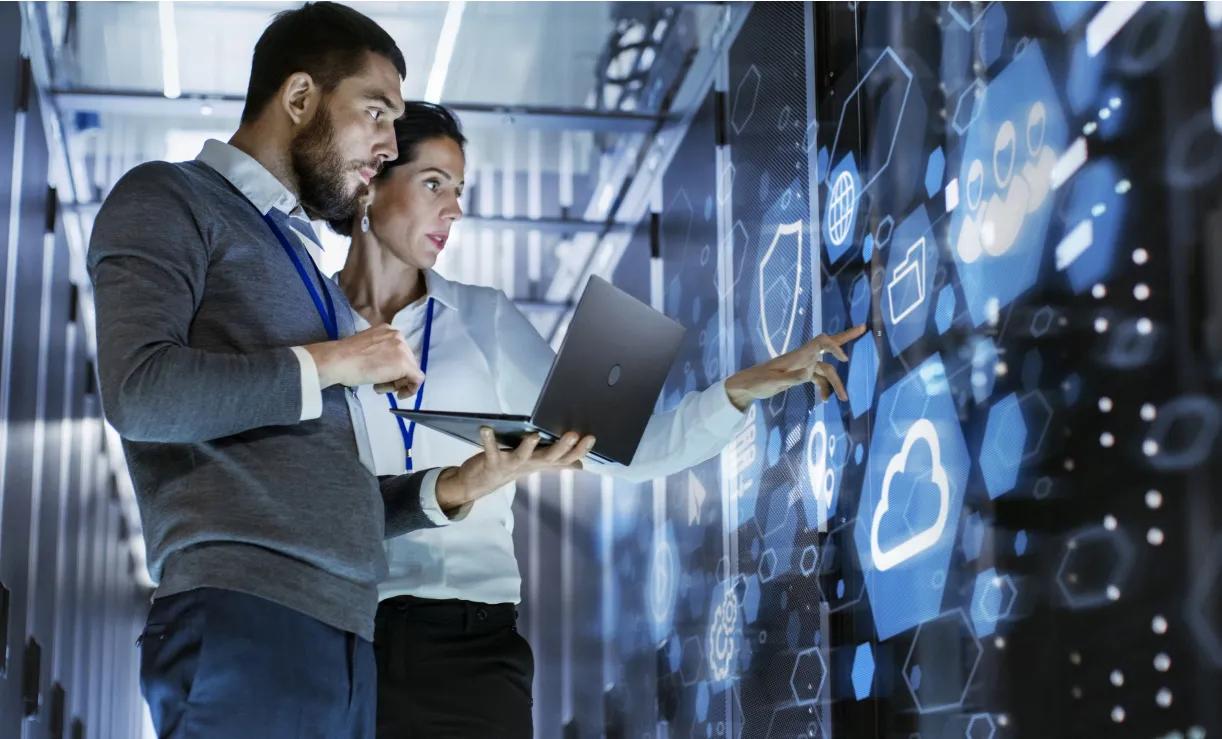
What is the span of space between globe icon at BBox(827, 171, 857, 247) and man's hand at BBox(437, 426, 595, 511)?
3.39 feet

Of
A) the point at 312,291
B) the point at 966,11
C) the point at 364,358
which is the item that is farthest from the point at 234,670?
the point at 966,11

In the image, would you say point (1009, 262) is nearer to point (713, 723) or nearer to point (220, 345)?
point (220, 345)

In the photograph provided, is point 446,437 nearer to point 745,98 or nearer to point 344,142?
point 344,142

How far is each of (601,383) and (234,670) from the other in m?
0.68

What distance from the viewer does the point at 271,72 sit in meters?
2.01

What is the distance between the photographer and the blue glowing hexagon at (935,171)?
2.54 m

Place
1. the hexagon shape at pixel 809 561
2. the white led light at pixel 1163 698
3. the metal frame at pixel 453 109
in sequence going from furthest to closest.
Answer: the metal frame at pixel 453 109 < the hexagon shape at pixel 809 561 < the white led light at pixel 1163 698

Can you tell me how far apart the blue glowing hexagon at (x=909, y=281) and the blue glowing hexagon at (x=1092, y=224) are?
1.58 ft

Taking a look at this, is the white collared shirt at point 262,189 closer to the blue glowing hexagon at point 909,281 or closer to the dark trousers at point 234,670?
the dark trousers at point 234,670

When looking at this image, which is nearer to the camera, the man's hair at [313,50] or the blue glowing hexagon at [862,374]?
the man's hair at [313,50]

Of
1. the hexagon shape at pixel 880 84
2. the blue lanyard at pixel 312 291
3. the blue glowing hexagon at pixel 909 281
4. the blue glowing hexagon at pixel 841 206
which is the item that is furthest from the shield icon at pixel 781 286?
the blue lanyard at pixel 312 291

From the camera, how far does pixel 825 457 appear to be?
3.05m

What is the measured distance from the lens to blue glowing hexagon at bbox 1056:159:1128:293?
6.40 ft

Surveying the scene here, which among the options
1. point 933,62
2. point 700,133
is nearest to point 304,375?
point 933,62
